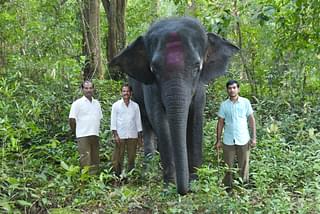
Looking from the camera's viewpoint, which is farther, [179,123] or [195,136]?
[195,136]

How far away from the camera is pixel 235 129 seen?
19.4ft

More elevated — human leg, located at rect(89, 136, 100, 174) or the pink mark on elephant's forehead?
the pink mark on elephant's forehead

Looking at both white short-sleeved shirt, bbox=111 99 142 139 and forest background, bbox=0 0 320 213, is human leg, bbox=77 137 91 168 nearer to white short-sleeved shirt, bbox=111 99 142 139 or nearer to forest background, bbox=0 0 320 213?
forest background, bbox=0 0 320 213

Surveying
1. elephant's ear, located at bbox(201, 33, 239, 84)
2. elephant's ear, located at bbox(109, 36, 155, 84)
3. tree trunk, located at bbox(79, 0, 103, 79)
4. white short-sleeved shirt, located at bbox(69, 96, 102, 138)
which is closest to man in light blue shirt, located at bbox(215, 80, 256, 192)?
elephant's ear, located at bbox(201, 33, 239, 84)

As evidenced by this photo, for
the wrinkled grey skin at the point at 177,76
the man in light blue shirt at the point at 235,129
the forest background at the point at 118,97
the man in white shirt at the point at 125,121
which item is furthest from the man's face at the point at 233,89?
the man in white shirt at the point at 125,121

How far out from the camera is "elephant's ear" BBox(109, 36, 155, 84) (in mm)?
6266

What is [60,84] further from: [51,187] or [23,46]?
[51,187]

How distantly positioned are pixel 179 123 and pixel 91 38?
20.8ft

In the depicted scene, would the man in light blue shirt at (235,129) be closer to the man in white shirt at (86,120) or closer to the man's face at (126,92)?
the man's face at (126,92)

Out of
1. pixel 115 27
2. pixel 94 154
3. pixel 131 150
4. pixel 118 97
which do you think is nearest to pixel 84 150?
pixel 94 154

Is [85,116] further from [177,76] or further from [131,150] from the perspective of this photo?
[177,76]

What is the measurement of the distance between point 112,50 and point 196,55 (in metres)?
6.67

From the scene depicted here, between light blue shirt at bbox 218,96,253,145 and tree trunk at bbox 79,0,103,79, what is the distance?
5.46 metres

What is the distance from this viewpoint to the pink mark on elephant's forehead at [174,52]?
5379 mm
